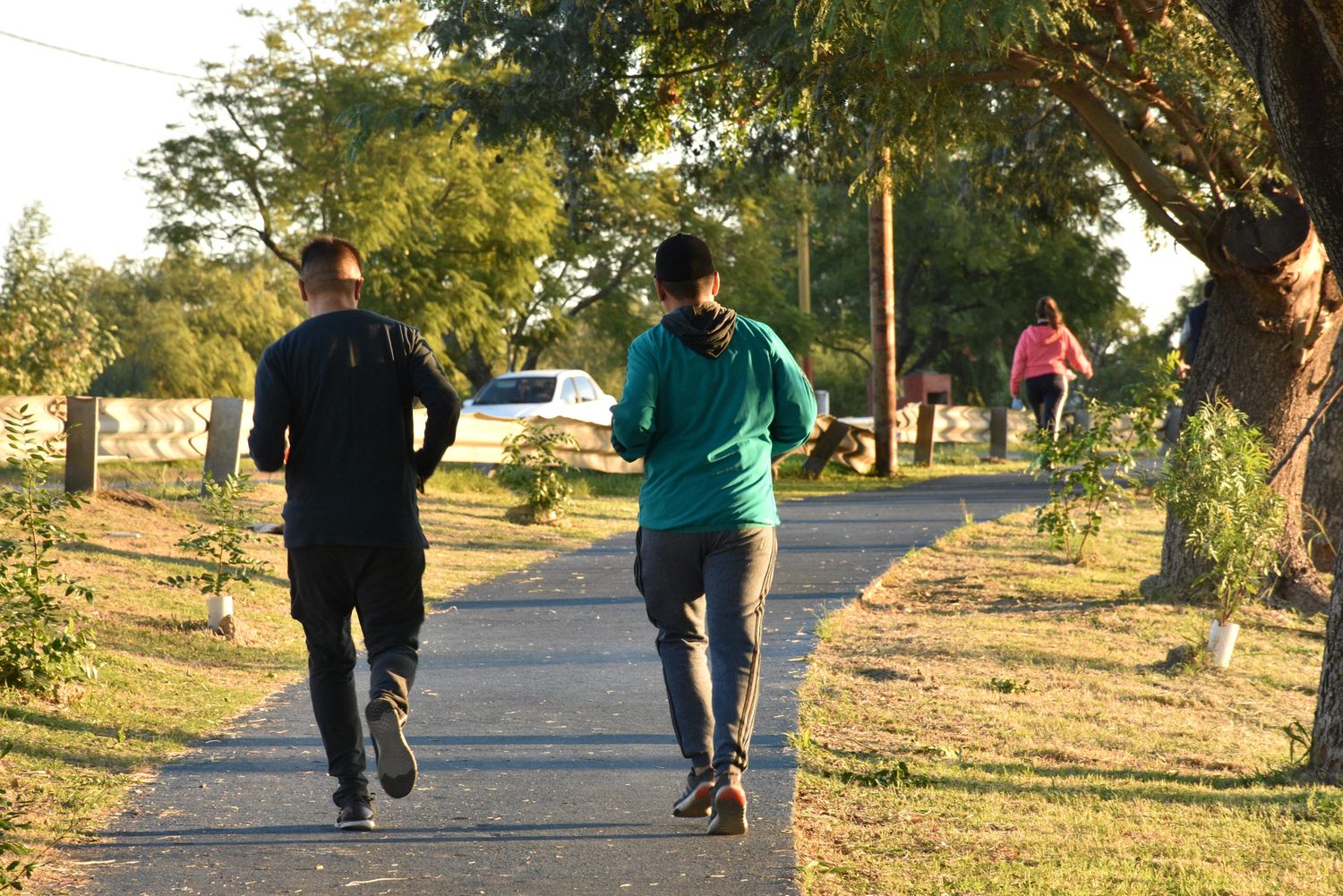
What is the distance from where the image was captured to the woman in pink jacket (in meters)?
15.1

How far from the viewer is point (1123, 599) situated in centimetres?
1010

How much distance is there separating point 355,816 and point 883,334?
1752cm

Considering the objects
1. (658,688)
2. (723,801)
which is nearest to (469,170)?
(658,688)

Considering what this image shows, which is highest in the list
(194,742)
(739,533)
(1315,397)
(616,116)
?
(616,116)

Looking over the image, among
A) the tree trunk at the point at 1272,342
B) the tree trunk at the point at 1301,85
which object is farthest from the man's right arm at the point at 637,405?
the tree trunk at the point at 1272,342

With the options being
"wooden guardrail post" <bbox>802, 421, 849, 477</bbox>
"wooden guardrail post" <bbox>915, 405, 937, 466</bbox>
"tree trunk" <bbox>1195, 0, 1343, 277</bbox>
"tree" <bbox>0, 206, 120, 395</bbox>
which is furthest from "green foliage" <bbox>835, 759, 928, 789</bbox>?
"tree" <bbox>0, 206, 120, 395</bbox>

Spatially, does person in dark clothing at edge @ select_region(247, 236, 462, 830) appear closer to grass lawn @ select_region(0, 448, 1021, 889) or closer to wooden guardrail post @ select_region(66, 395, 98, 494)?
grass lawn @ select_region(0, 448, 1021, 889)

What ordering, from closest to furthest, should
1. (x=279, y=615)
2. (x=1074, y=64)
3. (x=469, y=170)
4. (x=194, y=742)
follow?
(x=194, y=742) < (x=279, y=615) < (x=1074, y=64) < (x=469, y=170)

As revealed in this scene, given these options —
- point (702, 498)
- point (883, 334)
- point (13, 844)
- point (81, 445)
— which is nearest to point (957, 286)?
point (883, 334)

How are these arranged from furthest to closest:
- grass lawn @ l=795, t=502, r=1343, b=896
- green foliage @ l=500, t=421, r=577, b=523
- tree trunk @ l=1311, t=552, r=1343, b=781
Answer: green foliage @ l=500, t=421, r=577, b=523 → tree trunk @ l=1311, t=552, r=1343, b=781 → grass lawn @ l=795, t=502, r=1343, b=896

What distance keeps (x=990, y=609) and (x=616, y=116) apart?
183 inches

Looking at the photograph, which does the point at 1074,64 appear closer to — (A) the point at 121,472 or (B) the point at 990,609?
(B) the point at 990,609

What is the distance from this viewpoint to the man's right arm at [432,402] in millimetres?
4617

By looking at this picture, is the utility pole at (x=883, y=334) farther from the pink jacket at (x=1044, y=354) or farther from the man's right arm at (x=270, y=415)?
the man's right arm at (x=270, y=415)
